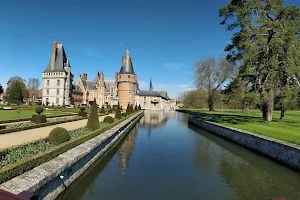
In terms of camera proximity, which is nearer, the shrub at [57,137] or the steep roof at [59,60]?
the shrub at [57,137]

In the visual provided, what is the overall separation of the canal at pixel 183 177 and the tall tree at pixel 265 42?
8039mm

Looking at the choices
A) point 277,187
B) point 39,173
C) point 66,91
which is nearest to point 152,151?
point 277,187

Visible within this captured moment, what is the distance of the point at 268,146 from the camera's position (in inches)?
442

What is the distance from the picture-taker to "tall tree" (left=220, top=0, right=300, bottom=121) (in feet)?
54.3

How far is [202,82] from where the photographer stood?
4284 centimetres

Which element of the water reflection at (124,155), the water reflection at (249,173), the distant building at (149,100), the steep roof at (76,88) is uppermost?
the steep roof at (76,88)

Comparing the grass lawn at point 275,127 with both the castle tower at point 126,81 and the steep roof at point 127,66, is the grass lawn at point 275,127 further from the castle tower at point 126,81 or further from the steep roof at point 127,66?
the steep roof at point 127,66

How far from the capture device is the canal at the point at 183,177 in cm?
654

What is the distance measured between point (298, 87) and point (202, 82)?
25603 millimetres

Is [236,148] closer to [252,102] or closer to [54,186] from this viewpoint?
[252,102]

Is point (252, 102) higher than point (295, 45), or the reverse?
point (295, 45)

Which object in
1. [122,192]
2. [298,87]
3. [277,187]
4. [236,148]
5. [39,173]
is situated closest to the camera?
[39,173]

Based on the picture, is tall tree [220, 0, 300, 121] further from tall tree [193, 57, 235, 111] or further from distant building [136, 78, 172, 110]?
distant building [136, 78, 172, 110]

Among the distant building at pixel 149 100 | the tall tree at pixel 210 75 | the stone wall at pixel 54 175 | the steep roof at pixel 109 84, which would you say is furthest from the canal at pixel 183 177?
the distant building at pixel 149 100
